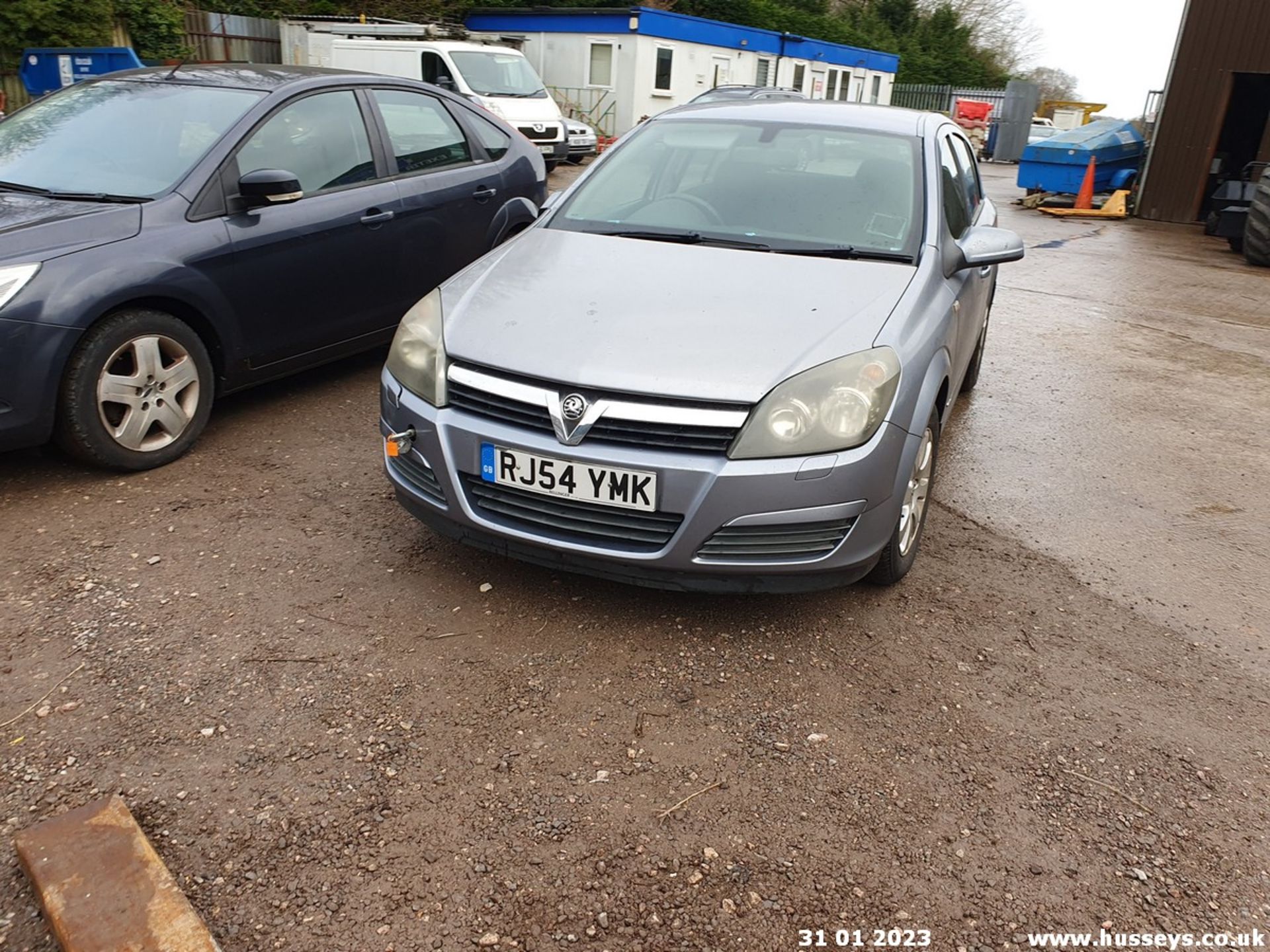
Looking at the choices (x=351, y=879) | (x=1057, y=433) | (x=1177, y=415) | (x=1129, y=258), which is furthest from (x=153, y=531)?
(x=1129, y=258)

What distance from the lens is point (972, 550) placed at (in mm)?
4012

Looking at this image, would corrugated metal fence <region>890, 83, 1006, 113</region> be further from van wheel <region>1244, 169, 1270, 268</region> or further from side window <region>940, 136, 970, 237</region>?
side window <region>940, 136, 970, 237</region>

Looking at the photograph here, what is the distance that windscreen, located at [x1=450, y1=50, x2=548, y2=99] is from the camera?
1672 centimetres

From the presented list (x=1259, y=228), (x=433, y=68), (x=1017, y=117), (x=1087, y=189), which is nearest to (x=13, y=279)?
(x=1259, y=228)

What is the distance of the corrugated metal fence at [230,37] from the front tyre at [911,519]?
20.0 meters

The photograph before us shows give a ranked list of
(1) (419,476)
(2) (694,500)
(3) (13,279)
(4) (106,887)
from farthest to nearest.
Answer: (3) (13,279) < (1) (419,476) < (2) (694,500) < (4) (106,887)

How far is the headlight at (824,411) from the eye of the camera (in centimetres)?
289

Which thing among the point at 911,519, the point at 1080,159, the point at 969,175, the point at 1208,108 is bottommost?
the point at 911,519

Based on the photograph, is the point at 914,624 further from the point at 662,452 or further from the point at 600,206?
Answer: the point at 600,206

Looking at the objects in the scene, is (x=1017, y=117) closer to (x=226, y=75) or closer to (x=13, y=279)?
(x=226, y=75)

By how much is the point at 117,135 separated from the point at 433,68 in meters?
13.3

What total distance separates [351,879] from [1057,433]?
15.0ft

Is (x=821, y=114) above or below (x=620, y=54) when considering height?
below

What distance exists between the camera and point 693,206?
4.14m
